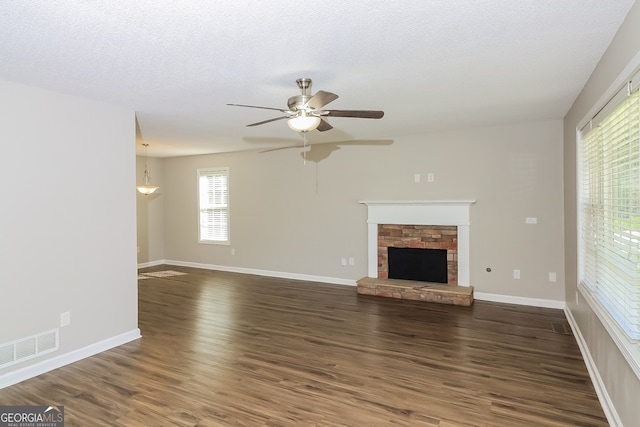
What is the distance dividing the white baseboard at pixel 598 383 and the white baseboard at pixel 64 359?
414 centimetres

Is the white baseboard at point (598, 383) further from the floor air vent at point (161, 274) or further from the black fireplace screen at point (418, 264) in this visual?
the floor air vent at point (161, 274)

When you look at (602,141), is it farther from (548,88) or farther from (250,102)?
(250,102)

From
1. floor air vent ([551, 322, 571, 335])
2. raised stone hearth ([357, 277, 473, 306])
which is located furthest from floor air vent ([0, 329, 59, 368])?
floor air vent ([551, 322, 571, 335])

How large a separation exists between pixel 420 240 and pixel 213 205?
4466mm

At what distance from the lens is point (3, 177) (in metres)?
2.98

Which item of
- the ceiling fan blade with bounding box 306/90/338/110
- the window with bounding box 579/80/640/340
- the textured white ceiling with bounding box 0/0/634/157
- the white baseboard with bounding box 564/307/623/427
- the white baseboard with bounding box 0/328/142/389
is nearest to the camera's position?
the textured white ceiling with bounding box 0/0/634/157

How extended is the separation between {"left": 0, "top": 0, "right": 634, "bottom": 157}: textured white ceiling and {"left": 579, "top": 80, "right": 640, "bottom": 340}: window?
0.54m

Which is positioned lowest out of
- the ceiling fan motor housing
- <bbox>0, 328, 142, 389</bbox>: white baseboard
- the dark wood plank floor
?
the dark wood plank floor

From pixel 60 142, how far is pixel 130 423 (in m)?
2.46

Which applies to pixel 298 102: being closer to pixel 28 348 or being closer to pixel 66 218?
pixel 66 218

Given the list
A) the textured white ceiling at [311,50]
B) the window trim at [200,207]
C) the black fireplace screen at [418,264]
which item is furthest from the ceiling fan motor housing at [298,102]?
the window trim at [200,207]

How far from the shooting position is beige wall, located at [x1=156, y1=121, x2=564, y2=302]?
5086 millimetres

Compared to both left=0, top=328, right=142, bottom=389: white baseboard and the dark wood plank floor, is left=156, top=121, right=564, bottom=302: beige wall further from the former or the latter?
left=0, top=328, right=142, bottom=389: white baseboard

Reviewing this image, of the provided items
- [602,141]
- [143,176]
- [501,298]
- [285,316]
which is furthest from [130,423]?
[143,176]
